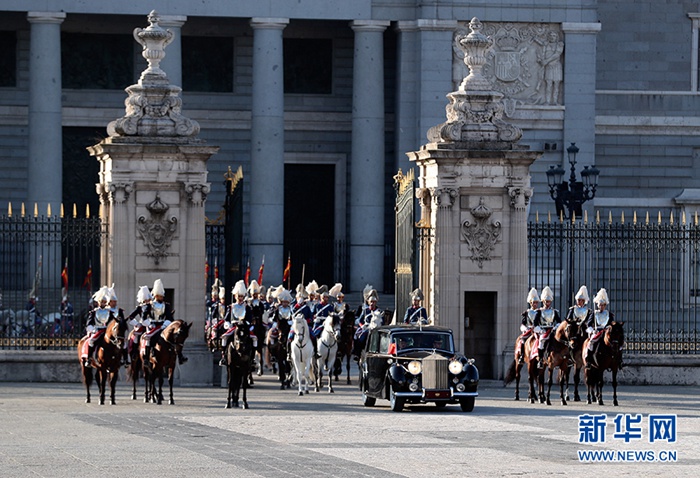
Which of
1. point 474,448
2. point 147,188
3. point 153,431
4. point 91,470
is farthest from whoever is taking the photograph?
point 147,188

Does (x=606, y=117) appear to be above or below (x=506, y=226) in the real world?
above

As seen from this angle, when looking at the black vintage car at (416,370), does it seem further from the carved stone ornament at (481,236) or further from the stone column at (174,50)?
the stone column at (174,50)

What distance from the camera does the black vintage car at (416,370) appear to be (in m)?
27.9

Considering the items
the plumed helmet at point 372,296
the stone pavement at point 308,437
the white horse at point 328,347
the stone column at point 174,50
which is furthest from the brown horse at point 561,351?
the stone column at point 174,50

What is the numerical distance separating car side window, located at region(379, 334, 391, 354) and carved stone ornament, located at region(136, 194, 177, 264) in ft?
17.6

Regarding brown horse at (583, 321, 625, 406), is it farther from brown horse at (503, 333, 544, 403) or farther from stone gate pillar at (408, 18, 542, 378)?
stone gate pillar at (408, 18, 542, 378)

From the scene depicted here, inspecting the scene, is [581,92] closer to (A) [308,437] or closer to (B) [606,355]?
(B) [606,355]

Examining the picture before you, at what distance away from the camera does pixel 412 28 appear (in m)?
55.8

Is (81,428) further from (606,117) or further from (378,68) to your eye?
(606,117)

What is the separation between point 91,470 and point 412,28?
37627mm

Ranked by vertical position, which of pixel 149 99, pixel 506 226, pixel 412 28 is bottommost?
pixel 506 226

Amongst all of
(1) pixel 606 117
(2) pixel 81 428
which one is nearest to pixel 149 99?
(2) pixel 81 428

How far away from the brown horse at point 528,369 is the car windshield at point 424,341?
2.06 meters

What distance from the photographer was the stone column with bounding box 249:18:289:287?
54500mm
